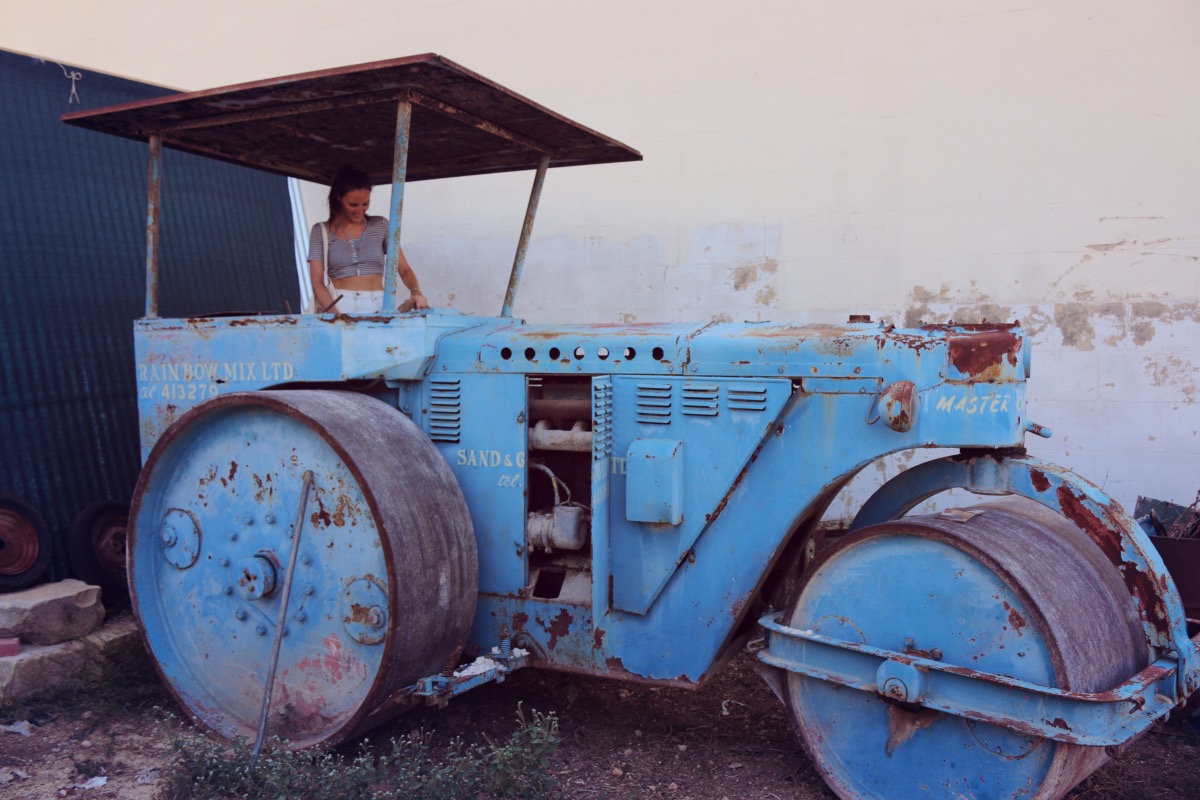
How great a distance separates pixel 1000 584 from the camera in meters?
2.82

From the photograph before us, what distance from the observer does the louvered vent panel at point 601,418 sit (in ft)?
11.3

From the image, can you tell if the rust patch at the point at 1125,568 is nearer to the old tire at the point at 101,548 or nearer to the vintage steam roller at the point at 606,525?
the vintage steam roller at the point at 606,525

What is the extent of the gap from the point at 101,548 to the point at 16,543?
0.39 metres

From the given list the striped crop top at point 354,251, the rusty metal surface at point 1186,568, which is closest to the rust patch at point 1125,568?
the rusty metal surface at point 1186,568

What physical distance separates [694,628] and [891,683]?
0.73 m

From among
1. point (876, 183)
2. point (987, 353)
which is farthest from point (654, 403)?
point (876, 183)

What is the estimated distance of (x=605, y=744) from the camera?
367 centimetres

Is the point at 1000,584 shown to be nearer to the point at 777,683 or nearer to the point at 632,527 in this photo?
the point at 777,683

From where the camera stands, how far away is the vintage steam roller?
289cm

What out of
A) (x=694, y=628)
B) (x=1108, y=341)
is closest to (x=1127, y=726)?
(x=694, y=628)

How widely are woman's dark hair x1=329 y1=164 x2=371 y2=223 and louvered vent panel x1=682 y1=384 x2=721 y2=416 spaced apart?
77.7 inches

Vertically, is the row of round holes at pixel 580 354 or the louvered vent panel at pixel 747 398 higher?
the row of round holes at pixel 580 354

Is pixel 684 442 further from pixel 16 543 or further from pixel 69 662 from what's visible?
pixel 16 543

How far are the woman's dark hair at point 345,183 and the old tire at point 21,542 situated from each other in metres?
1.84
